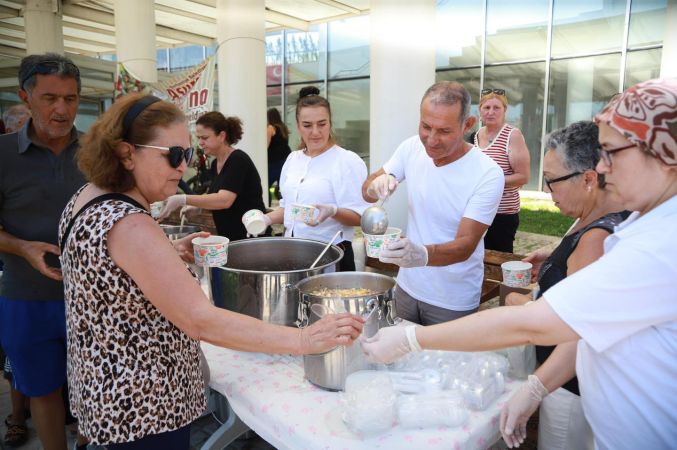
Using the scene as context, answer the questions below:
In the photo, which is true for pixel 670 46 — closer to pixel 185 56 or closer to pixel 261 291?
pixel 261 291

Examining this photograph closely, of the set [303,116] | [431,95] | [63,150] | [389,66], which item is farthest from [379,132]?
[63,150]

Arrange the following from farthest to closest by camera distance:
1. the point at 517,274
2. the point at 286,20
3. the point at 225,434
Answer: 1. the point at 286,20
2. the point at 225,434
3. the point at 517,274

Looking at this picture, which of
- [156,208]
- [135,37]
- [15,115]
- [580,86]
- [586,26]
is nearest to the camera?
[156,208]

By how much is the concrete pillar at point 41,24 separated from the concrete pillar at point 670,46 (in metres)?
11.8

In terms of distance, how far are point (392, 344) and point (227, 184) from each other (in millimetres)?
2384

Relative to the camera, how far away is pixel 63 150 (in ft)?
7.86

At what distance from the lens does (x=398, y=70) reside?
15.5ft

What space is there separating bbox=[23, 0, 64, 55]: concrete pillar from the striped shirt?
32.7 feet

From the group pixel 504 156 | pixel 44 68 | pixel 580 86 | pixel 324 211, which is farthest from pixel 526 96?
pixel 44 68

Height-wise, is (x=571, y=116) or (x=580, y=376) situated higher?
(x=571, y=116)

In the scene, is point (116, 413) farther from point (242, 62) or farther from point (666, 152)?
point (242, 62)

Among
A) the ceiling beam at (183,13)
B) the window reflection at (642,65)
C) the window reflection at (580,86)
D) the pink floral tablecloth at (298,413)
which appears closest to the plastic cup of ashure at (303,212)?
the pink floral tablecloth at (298,413)

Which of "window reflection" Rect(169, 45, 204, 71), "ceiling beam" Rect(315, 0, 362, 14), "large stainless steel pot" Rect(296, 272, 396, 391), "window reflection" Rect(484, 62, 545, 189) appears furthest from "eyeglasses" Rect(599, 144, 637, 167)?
"window reflection" Rect(169, 45, 204, 71)

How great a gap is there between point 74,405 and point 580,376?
5.37ft
